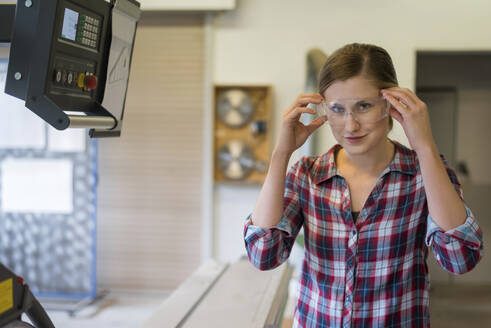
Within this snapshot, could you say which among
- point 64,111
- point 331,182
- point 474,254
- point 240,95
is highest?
point 240,95

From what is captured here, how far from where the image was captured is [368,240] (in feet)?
4.35

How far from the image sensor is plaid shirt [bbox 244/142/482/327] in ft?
4.31

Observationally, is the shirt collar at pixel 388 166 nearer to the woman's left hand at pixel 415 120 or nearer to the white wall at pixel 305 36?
the woman's left hand at pixel 415 120

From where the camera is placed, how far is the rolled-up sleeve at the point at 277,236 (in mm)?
1354

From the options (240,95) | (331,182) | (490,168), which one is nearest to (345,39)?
(240,95)

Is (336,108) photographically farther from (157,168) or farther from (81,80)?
(157,168)

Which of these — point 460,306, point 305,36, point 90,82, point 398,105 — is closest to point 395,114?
point 398,105

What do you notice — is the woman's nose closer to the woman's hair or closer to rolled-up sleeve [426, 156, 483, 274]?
the woman's hair

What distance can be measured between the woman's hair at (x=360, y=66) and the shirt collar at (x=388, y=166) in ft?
0.60

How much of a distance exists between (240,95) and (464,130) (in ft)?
9.12

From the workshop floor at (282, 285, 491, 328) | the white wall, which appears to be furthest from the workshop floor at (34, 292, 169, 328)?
the workshop floor at (282, 285, 491, 328)

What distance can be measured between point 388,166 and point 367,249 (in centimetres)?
23

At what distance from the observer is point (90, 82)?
1.42 m

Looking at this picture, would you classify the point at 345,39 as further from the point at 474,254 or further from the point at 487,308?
the point at 474,254
